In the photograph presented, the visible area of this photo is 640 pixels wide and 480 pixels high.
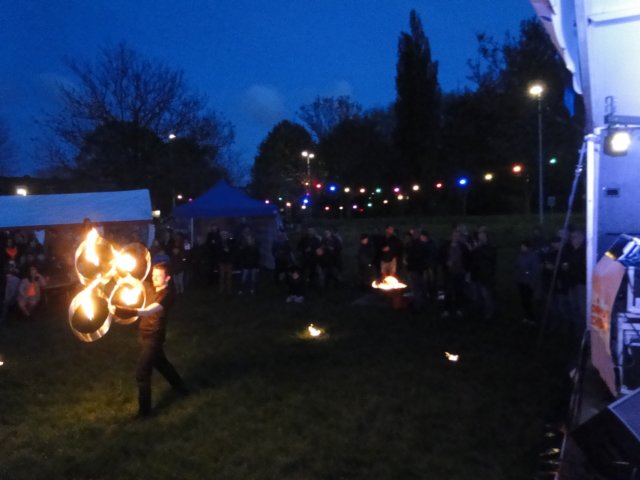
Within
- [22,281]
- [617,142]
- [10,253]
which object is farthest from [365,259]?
[617,142]

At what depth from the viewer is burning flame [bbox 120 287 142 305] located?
25.7 feet

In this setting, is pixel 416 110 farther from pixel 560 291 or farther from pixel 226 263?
pixel 560 291

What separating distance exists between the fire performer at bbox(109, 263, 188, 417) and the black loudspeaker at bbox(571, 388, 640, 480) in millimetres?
4525

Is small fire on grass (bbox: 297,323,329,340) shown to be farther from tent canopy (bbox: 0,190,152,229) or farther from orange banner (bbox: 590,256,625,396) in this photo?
tent canopy (bbox: 0,190,152,229)

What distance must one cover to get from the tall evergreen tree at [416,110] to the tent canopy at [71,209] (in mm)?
30654

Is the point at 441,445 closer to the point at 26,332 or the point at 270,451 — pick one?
the point at 270,451

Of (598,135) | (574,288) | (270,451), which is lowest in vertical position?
(270,451)

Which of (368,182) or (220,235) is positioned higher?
(368,182)

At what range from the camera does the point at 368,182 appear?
170 feet

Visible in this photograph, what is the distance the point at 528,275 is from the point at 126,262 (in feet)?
24.5

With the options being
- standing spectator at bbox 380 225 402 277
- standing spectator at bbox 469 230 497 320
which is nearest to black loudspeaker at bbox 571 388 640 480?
standing spectator at bbox 469 230 497 320

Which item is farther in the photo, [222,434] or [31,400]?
[31,400]

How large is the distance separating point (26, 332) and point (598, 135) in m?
10.3

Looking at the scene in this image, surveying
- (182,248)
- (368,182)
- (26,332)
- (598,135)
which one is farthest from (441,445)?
(368,182)
